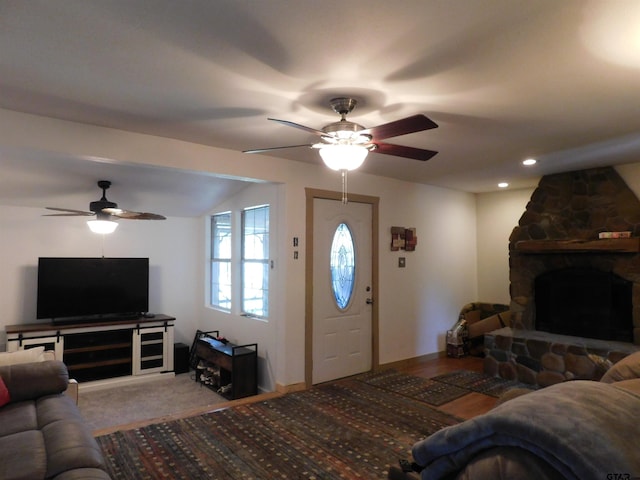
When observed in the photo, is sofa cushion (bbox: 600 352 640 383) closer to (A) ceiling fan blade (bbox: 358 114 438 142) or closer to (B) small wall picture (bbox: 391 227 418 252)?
(A) ceiling fan blade (bbox: 358 114 438 142)

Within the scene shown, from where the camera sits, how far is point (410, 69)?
7.09 ft

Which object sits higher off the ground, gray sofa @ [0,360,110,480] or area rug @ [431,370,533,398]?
gray sofa @ [0,360,110,480]

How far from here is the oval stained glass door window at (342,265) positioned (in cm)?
464

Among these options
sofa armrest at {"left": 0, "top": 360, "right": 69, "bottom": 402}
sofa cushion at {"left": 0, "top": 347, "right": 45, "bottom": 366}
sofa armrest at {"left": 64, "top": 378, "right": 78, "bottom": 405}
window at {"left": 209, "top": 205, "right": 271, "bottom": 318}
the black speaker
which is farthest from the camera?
the black speaker

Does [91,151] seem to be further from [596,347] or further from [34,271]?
[596,347]

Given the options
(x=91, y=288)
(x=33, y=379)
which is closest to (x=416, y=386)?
(x=33, y=379)

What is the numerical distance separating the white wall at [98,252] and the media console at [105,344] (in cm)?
39

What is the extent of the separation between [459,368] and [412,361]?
0.57 metres

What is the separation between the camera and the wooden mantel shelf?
4191 millimetres

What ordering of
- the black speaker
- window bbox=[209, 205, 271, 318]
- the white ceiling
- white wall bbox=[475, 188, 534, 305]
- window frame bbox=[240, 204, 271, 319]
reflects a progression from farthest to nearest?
1. white wall bbox=[475, 188, 534, 305]
2. the black speaker
3. window bbox=[209, 205, 271, 318]
4. window frame bbox=[240, 204, 271, 319]
5. the white ceiling

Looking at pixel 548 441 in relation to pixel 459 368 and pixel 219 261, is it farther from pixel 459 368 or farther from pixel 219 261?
pixel 219 261

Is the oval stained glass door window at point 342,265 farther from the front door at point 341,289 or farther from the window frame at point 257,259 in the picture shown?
the window frame at point 257,259

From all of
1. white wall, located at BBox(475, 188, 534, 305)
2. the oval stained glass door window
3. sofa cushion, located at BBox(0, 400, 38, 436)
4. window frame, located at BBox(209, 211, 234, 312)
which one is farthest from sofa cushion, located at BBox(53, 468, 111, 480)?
white wall, located at BBox(475, 188, 534, 305)

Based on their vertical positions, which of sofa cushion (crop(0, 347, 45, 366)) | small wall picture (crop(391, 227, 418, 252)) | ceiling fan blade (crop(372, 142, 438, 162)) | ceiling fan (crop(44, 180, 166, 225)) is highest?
ceiling fan blade (crop(372, 142, 438, 162))
